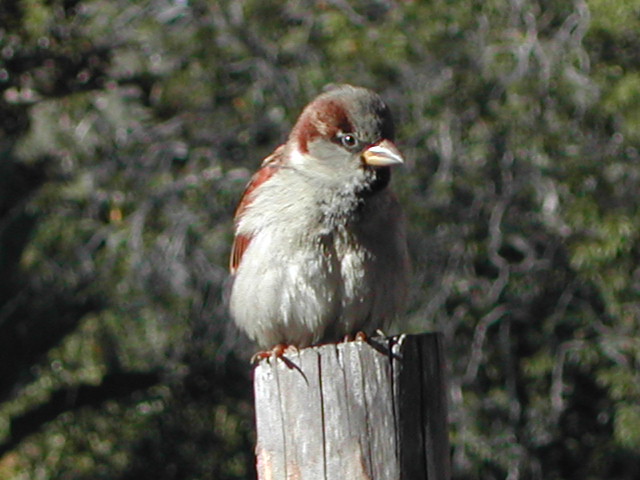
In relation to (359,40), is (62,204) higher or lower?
lower

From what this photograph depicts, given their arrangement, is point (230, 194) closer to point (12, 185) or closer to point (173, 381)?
point (173, 381)

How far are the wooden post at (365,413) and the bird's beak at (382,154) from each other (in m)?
0.94

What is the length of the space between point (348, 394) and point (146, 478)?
3.98m

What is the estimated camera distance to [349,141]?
353 centimetres

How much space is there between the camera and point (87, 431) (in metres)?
6.14

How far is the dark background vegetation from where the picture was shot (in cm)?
608

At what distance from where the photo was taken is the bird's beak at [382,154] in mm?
3412

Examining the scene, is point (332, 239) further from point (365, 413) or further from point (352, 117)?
point (365, 413)

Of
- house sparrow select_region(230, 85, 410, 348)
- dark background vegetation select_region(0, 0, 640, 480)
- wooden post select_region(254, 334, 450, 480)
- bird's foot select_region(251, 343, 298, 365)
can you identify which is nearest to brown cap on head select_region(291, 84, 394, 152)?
house sparrow select_region(230, 85, 410, 348)

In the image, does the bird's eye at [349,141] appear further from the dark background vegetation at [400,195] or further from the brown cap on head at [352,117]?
the dark background vegetation at [400,195]

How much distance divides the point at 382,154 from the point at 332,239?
259 millimetres

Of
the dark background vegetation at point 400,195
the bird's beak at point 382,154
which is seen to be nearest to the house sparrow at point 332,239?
the bird's beak at point 382,154

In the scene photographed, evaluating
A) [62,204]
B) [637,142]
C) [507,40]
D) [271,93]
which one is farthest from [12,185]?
[637,142]

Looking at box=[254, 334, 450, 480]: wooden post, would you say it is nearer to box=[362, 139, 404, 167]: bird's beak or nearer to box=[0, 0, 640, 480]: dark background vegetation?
box=[362, 139, 404, 167]: bird's beak
